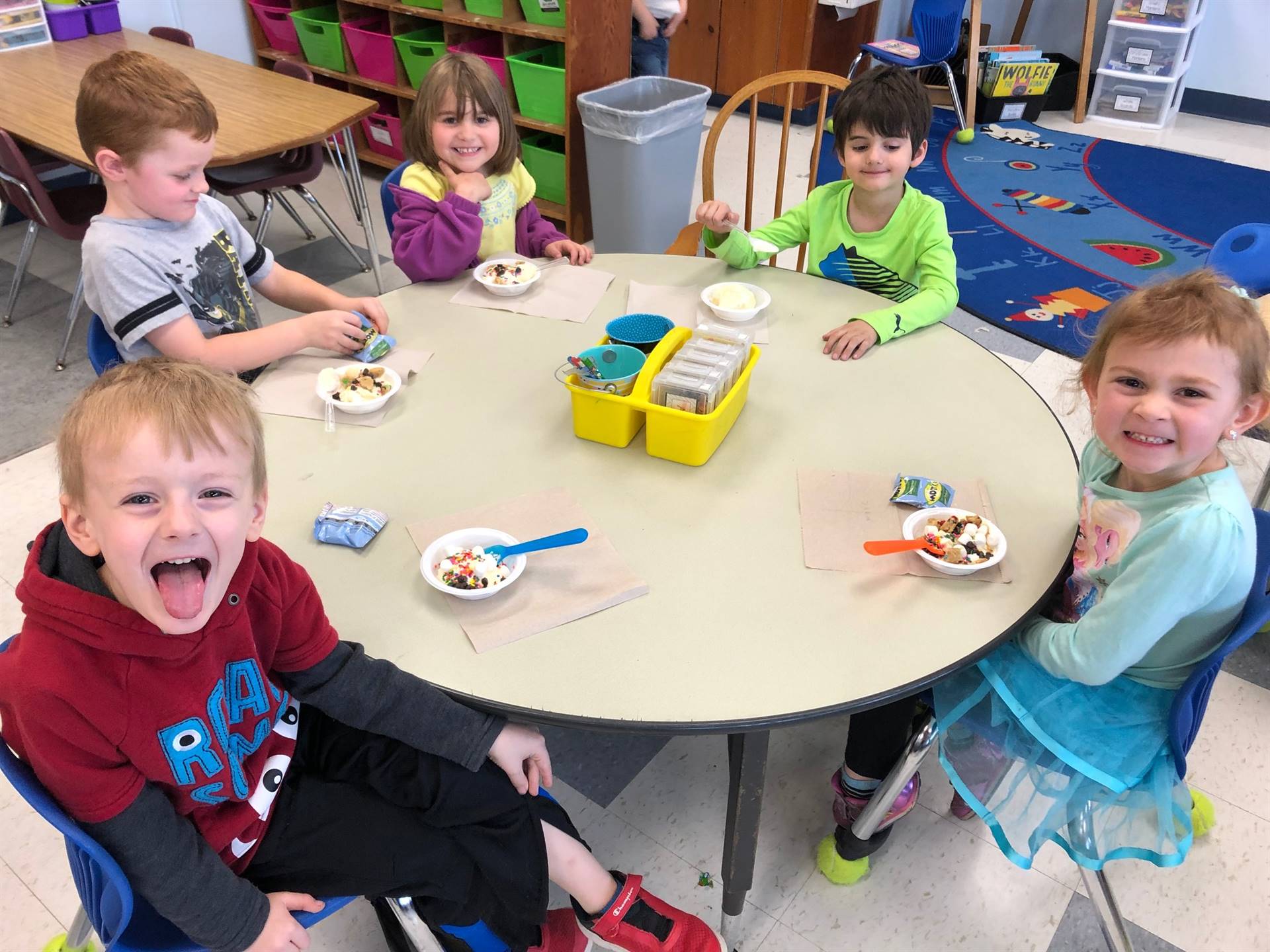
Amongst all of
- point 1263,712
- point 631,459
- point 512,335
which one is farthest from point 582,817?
point 1263,712

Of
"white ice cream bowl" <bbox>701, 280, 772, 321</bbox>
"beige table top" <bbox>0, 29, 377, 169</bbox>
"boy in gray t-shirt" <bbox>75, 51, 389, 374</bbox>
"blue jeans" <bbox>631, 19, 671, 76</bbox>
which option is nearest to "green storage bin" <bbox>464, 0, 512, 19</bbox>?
"blue jeans" <bbox>631, 19, 671, 76</bbox>

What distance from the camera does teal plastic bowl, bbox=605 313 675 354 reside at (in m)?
1.38

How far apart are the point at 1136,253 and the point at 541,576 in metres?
3.36

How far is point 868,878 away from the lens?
1460mm

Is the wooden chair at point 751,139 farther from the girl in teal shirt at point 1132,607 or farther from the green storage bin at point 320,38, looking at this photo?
the green storage bin at point 320,38

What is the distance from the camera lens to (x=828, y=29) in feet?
15.8

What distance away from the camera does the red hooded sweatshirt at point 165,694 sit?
81 centimetres

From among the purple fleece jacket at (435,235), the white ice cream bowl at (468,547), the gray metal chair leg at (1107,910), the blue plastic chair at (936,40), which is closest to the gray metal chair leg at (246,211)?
the purple fleece jacket at (435,235)

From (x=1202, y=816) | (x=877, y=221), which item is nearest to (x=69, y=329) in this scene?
(x=877, y=221)

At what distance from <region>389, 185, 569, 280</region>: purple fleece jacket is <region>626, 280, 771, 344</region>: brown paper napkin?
0.34m

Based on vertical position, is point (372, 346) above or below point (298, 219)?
above

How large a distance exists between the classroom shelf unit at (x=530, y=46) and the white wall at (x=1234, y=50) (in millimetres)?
3672

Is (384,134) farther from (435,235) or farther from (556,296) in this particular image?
(556,296)

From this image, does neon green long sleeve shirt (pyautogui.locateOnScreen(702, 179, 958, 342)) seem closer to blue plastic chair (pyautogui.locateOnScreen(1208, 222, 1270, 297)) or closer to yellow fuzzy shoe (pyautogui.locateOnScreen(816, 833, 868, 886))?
blue plastic chair (pyautogui.locateOnScreen(1208, 222, 1270, 297))
